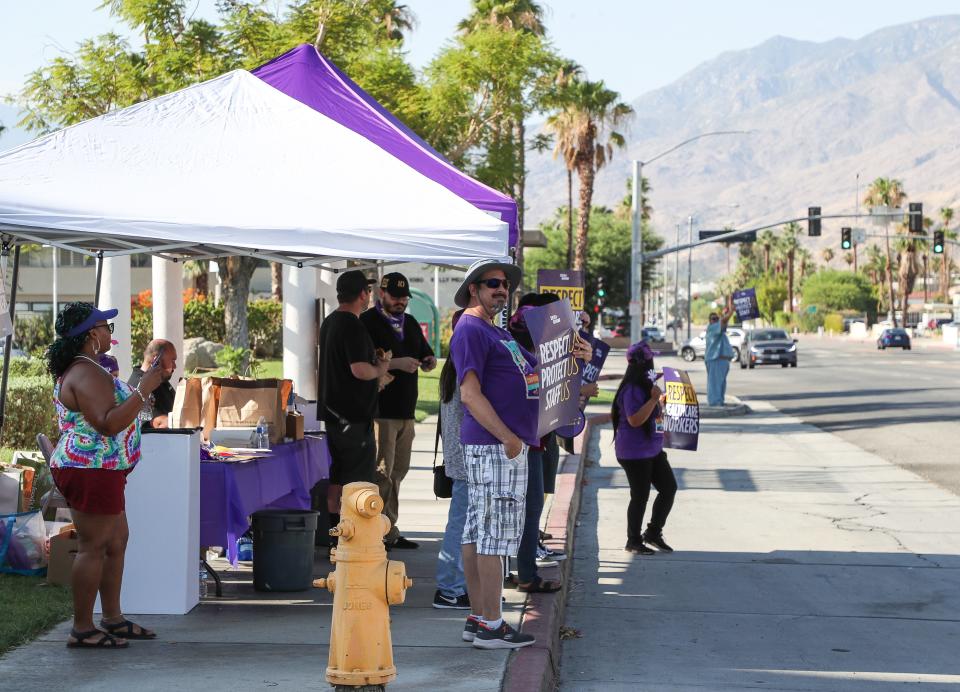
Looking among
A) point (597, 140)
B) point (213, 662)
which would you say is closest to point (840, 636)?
point (213, 662)

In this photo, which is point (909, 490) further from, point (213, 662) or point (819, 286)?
point (819, 286)

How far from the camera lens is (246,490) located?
26.4 ft

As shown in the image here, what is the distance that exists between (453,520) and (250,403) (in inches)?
76.0

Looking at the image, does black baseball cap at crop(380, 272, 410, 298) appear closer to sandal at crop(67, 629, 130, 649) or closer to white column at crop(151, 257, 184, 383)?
sandal at crop(67, 629, 130, 649)

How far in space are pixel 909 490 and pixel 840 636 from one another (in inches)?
297

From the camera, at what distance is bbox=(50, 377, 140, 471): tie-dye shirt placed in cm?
638

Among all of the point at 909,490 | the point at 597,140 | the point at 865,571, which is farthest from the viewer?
the point at 597,140

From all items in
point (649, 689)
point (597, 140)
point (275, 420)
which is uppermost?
point (597, 140)

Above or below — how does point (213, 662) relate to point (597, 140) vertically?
below

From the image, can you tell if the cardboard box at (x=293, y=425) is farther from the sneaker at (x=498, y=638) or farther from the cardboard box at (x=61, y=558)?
the sneaker at (x=498, y=638)

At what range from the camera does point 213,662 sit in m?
6.41

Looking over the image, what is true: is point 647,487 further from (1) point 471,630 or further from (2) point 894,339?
(2) point 894,339

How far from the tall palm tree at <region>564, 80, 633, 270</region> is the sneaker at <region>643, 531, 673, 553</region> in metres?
42.3

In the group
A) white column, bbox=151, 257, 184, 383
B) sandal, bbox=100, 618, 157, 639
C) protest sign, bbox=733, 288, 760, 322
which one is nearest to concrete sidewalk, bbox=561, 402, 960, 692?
sandal, bbox=100, 618, 157, 639
